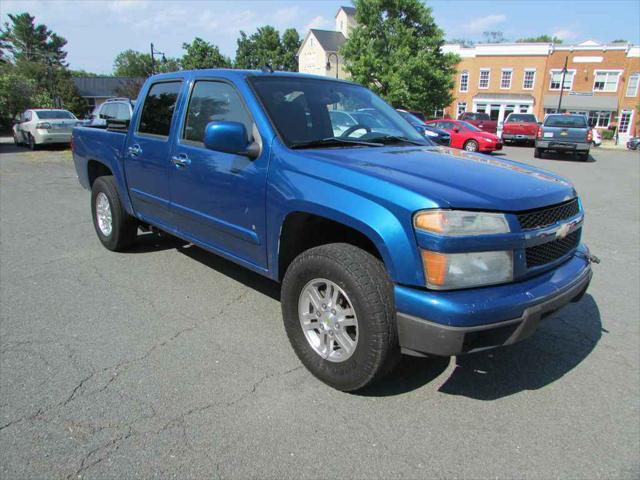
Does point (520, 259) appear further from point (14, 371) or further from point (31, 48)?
point (31, 48)

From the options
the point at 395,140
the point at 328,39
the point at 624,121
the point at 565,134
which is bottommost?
the point at 624,121

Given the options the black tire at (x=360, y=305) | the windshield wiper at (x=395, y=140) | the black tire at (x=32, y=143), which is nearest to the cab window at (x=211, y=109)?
the windshield wiper at (x=395, y=140)

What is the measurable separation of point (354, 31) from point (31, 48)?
238ft

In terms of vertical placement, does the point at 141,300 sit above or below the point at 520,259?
below

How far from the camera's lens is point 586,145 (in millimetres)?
17719

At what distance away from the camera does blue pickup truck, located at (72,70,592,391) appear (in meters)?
2.31

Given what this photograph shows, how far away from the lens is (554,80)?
48.0 meters

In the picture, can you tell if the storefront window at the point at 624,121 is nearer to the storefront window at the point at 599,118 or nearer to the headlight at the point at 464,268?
the storefront window at the point at 599,118

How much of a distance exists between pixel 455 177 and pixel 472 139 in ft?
60.3

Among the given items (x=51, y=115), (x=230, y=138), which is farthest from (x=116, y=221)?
(x=51, y=115)

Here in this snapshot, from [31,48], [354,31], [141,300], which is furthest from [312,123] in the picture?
[31,48]

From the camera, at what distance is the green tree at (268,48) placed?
82.2 metres

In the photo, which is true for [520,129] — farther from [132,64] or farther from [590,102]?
[132,64]

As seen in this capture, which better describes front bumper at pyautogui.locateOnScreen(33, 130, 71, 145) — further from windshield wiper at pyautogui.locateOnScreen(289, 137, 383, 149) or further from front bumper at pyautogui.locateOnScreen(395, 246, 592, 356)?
front bumper at pyautogui.locateOnScreen(395, 246, 592, 356)
